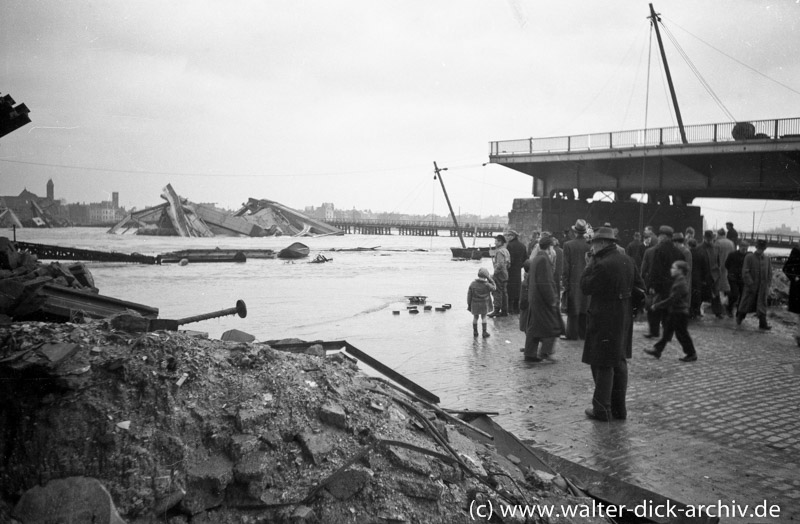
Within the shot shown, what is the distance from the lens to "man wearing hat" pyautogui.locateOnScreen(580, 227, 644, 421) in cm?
534

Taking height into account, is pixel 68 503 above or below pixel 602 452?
above

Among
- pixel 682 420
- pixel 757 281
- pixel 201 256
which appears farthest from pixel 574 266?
pixel 201 256

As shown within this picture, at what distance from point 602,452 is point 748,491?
1.08 meters

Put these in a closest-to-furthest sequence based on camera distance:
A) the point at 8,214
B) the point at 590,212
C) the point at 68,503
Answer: the point at 68,503 → the point at 8,214 → the point at 590,212

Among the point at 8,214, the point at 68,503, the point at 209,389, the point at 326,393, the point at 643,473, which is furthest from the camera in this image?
the point at 8,214

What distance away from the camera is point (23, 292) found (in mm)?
5844

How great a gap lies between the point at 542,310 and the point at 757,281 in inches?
239

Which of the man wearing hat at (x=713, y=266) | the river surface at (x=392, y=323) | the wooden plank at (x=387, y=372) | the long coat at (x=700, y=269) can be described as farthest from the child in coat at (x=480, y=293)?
the man wearing hat at (x=713, y=266)

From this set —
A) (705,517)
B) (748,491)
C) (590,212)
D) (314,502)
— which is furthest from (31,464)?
(590,212)

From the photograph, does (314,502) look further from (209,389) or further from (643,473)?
(643,473)

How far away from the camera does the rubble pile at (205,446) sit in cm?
263

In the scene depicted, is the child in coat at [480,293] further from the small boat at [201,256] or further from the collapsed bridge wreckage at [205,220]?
the collapsed bridge wreckage at [205,220]

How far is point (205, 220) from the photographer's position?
6756 centimetres

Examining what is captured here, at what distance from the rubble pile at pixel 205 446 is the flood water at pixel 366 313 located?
2144 mm
